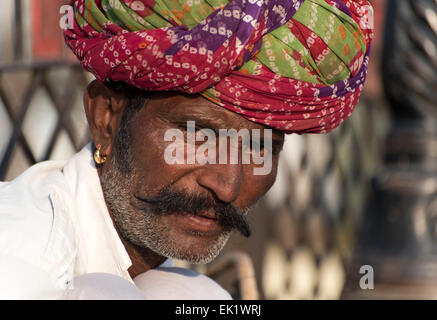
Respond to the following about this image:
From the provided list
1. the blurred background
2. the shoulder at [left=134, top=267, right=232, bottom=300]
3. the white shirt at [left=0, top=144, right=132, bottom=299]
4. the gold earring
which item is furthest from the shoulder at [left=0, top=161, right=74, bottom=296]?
the blurred background

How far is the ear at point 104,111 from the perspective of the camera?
1.94m

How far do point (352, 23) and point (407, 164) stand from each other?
2082 mm

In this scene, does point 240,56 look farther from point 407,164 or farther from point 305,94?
point 407,164

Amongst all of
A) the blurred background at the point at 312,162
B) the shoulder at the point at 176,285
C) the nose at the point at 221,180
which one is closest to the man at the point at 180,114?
the nose at the point at 221,180

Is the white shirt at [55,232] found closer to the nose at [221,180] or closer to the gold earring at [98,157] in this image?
the gold earring at [98,157]

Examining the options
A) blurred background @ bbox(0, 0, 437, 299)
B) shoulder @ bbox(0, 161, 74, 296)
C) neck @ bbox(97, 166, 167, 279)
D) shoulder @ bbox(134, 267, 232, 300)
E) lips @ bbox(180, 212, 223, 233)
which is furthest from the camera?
blurred background @ bbox(0, 0, 437, 299)

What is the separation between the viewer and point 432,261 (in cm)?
371

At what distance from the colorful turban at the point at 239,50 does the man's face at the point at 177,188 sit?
0.17 ft

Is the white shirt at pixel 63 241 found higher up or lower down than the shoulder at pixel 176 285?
higher up

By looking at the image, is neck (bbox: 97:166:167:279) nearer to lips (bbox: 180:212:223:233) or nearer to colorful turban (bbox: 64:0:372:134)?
lips (bbox: 180:212:223:233)

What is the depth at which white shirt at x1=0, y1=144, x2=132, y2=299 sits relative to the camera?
5.14 feet

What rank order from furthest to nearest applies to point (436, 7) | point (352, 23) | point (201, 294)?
point (436, 7), point (201, 294), point (352, 23)

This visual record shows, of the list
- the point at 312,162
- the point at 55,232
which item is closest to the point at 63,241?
the point at 55,232

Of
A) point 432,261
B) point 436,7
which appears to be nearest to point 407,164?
point 432,261
